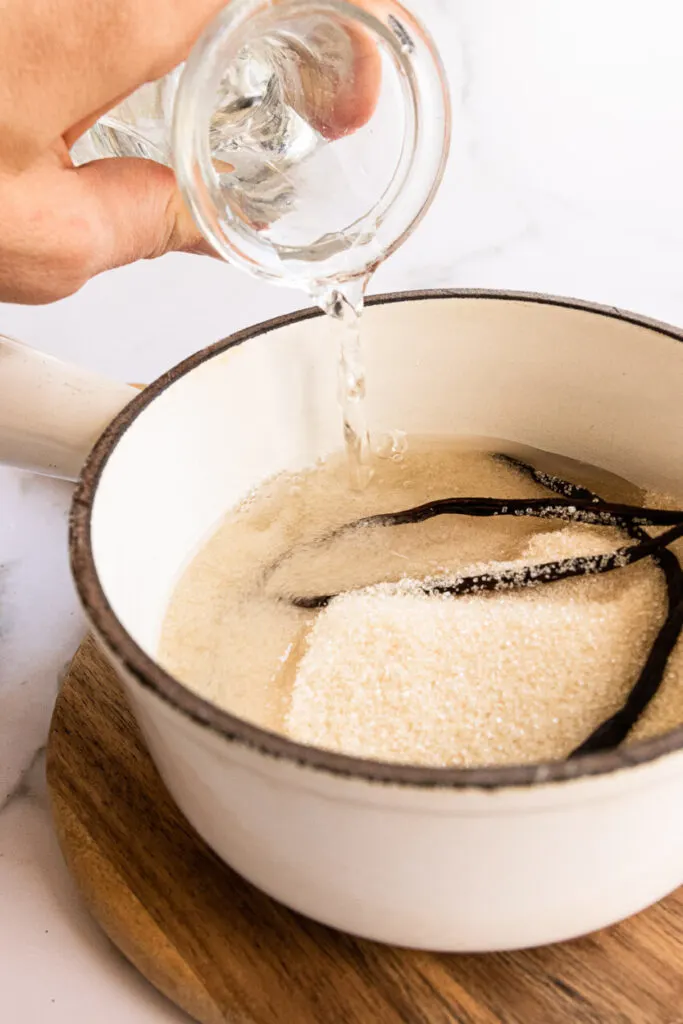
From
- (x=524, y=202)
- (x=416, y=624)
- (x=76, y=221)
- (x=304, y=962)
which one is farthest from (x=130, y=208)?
(x=524, y=202)

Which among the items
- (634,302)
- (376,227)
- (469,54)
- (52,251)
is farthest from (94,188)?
(469,54)

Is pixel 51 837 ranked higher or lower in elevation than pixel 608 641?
lower

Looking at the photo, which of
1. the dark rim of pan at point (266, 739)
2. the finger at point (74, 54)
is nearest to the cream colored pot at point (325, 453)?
the dark rim of pan at point (266, 739)

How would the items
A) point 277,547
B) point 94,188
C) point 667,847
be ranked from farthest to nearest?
point 277,547 → point 94,188 → point 667,847

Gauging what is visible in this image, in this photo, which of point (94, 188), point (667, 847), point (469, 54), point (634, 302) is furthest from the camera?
point (469, 54)

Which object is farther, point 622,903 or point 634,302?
point 634,302

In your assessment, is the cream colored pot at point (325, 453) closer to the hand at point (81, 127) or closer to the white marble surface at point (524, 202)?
the hand at point (81, 127)

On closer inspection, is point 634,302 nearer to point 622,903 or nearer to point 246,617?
point 246,617
